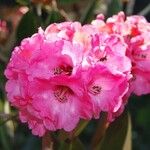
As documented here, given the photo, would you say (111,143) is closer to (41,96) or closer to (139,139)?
(41,96)

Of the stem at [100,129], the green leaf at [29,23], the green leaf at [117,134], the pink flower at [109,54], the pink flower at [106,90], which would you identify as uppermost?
the pink flower at [109,54]

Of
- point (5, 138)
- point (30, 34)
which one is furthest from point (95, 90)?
point (5, 138)

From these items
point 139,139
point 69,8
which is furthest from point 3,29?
point 69,8

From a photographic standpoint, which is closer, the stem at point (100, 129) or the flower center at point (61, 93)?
the flower center at point (61, 93)

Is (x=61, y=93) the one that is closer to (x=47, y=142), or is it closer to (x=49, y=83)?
(x=49, y=83)

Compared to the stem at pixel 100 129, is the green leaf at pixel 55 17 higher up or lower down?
higher up

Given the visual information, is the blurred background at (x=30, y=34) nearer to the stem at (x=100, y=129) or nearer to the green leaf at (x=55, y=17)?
the green leaf at (x=55, y=17)

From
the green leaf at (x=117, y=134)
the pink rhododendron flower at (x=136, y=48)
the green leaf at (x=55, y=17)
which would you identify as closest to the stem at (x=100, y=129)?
the green leaf at (x=117, y=134)

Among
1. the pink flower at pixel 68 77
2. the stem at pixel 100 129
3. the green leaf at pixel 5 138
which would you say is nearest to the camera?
the pink flower at pixel 68 77
